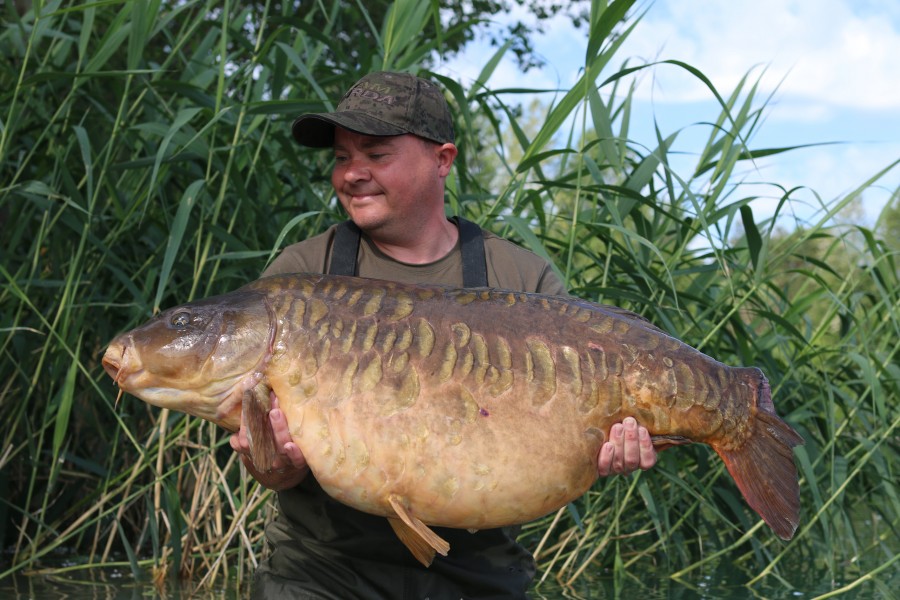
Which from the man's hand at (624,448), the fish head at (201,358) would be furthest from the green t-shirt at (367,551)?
the man's hand at (624,448)

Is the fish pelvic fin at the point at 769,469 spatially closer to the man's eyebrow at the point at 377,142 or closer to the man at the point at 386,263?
the man at the point at 386,263

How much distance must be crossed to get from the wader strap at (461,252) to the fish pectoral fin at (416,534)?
587 mm

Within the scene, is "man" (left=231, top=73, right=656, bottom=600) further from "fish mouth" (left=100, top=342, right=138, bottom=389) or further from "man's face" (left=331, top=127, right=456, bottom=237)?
"fish mouth" (left=100, top=342, right=138, bottom=389)

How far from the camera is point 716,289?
410 cm

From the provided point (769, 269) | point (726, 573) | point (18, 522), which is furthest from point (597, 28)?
point (18, 522)

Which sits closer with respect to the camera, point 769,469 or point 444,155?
point 769,469

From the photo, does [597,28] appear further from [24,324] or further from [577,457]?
[24,324]

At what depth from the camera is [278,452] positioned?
6.64 ft

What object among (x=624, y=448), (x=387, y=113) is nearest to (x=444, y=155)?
(x=387, y=113)

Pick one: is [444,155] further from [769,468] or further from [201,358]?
[769,468]

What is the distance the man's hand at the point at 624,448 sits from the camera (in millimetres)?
2047

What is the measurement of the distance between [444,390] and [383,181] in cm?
56

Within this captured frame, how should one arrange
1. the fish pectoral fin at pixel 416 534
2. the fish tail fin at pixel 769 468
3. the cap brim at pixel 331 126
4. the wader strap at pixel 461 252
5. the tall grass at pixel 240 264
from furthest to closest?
the tall grass at pixel 240 264 → the wader strap at pixel 461 252 → the cap brim at pixel 331 126 → the fish tail fin at pixel 769 468 → the fish pectoral fin at pixel 416 534

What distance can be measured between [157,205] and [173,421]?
0.72 meters
